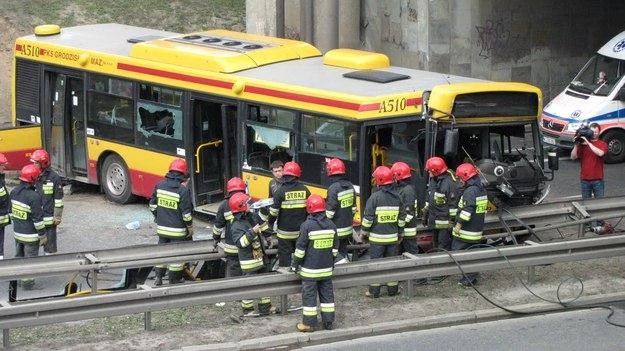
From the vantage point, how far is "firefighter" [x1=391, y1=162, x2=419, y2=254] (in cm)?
1551

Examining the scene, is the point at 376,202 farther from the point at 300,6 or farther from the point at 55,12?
the point at 55,12

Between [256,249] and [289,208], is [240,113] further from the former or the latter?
[256,249]

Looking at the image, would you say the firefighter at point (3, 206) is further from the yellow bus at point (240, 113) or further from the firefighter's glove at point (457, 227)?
the firefighter's glove at point (457, 227)

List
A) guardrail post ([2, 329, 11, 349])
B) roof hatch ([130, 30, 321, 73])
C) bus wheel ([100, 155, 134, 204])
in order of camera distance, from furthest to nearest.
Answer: bus wheel ([100, 155, 134, 204]) → roof hatch ([130, 30, 321, 73]) → guardrail post ([2, 329, 11, 349])

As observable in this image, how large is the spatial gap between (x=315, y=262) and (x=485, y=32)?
15570 mm

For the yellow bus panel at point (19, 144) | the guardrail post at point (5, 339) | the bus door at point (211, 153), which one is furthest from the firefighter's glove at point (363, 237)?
the yellow bus panel at point (19, 144)

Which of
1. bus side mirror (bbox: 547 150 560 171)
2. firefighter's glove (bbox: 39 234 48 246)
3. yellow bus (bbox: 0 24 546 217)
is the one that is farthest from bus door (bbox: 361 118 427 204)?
firefighter's glove (bbox: 39 234 48 246)

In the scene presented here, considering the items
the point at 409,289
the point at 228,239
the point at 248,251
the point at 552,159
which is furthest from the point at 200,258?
the point at 552,159

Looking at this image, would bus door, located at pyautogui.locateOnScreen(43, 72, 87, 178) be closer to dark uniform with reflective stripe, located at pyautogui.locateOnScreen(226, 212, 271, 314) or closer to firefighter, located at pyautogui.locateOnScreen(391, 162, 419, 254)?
firefighter, located at pyautogui.locateOnScreen(391, 162, 419, 254)

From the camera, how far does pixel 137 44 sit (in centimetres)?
2059

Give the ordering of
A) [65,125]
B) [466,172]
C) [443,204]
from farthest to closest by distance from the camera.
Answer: [65,125] < [443,204] < [466,172]

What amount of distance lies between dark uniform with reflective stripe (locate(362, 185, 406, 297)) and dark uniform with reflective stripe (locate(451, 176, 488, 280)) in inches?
29.5

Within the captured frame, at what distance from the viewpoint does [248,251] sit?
567 inches

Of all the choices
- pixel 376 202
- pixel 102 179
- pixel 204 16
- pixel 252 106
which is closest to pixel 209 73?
pixel 252 106
